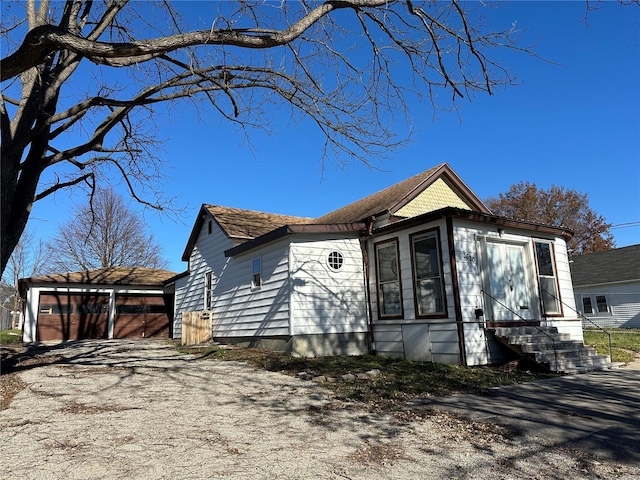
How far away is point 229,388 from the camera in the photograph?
24.7 feet

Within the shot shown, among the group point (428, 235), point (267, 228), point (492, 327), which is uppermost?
point (267, 228)

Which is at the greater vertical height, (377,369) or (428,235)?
(428,235)

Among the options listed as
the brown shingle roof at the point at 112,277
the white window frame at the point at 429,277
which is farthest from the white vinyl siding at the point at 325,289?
the brown shingle roof at the point at 112,277

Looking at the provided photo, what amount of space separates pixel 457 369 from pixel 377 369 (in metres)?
1.65

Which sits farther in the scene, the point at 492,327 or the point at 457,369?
the point at 492,327

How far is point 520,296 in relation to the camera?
35.3ft

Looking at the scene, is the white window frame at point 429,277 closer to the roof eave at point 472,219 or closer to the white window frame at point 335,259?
the roof eave at point 472,219

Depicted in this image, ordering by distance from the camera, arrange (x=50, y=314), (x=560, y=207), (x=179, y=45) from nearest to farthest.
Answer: (x=179, y=45) < (x=50, y=314) < (x=560, y=207)

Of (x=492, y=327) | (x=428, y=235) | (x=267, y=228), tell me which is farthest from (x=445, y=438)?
(x=267, y=228)

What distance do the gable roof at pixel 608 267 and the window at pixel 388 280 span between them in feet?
69.3

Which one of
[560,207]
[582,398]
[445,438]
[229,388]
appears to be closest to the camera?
[445,438]

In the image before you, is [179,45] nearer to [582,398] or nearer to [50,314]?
[582,398]

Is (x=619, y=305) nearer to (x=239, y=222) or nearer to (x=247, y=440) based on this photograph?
(x=239, y=222)

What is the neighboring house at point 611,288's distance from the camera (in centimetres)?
2520
